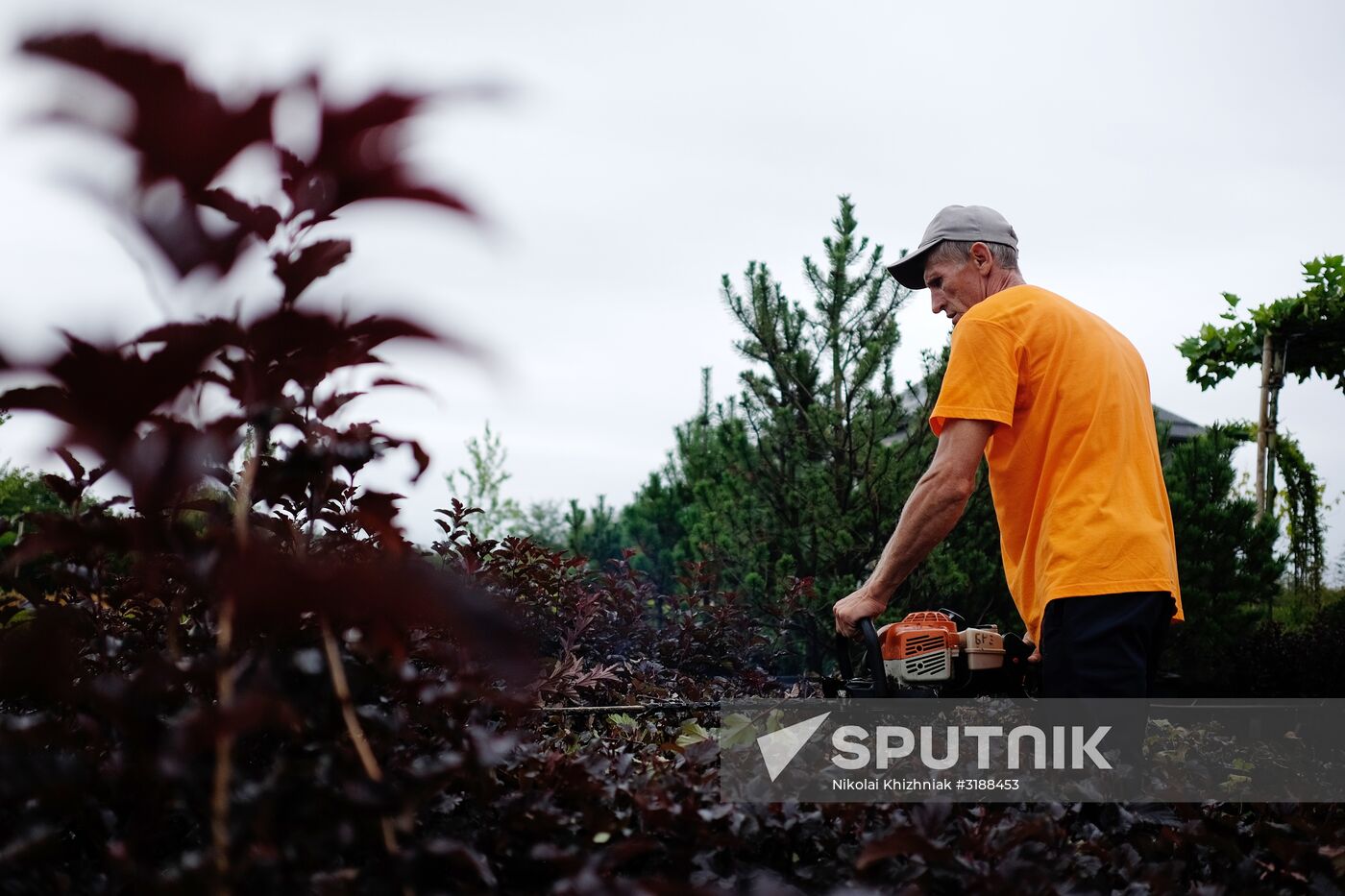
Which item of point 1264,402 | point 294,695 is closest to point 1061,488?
point 294,695

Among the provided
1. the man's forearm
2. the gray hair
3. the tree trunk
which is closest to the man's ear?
the gray hair

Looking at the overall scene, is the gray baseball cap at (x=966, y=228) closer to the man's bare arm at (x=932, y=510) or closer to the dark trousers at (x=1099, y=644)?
the man's bare arm at (x=932, y=510)

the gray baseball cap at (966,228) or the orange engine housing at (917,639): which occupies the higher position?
the gray baseball cap at (966,228)

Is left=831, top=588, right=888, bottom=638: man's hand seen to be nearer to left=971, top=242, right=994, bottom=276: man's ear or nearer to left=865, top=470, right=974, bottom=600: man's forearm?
left=865, top=470, right=974, bottom=600: man's forearm

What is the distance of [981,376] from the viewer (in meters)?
2.63

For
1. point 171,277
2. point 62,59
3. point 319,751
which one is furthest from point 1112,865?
point 62,59

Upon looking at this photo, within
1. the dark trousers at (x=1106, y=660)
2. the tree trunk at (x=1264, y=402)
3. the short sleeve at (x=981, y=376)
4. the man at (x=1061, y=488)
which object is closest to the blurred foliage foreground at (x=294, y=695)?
the dark trousers at (x=1106, y=660)

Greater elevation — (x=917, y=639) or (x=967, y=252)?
(x=967, y=252)

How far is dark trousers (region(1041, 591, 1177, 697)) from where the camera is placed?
2527 millimetres

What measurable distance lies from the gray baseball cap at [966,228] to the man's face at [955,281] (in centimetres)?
5

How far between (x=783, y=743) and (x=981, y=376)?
1074mm

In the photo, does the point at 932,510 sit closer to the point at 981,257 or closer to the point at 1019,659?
the point at 1019,659

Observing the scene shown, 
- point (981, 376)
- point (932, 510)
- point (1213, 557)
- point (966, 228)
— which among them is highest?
point (966, 228)

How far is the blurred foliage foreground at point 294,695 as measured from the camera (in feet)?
3.97
